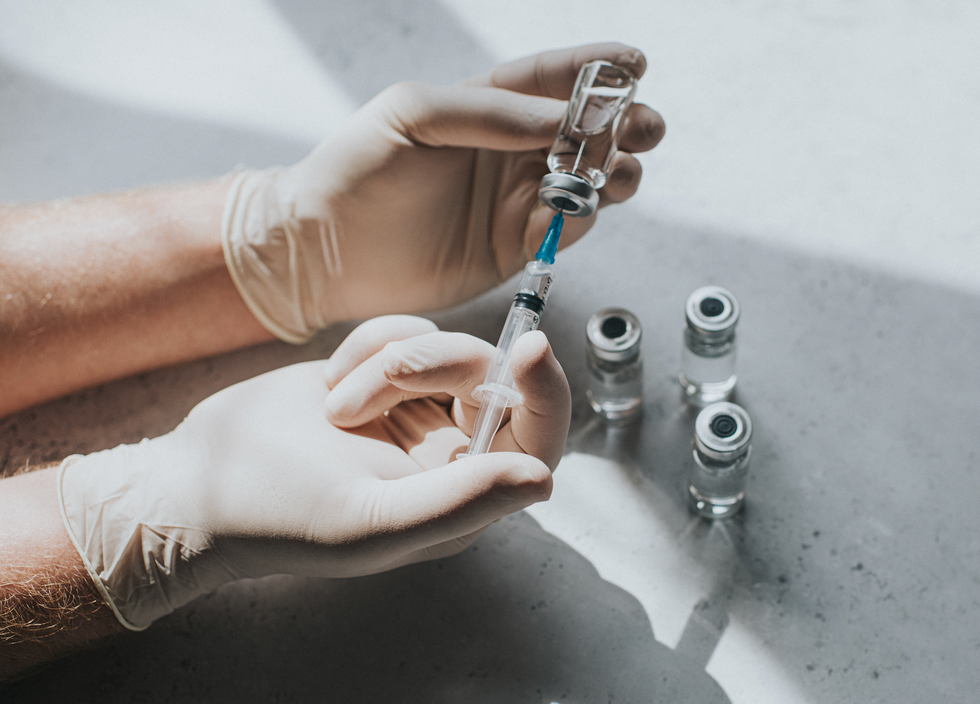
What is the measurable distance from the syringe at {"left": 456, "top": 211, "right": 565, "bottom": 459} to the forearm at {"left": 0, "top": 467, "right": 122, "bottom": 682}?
0.59m

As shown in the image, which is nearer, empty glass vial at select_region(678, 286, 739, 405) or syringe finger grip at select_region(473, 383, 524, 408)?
syringe finger grip at select_region(473, 383, 524, 408)

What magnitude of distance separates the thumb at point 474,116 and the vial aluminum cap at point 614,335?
1.04 feet

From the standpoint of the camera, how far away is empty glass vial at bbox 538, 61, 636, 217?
1086 mm

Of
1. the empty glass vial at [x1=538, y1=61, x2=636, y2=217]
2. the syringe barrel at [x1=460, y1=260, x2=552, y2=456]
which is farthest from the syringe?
the empty glass vial at [x1=538, y1=61, x2=636, y2=217]

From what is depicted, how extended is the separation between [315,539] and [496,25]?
142cm

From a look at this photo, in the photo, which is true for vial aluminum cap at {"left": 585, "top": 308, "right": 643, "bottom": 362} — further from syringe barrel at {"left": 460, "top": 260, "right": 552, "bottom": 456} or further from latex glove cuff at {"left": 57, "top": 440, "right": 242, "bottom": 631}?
latex glove cuff at {"left": 57, "top": 440, "right": 242, "bottom": 631}

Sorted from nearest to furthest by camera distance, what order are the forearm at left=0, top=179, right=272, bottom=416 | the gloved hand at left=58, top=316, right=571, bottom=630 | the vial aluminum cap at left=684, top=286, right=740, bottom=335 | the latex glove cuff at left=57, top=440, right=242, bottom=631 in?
the gloved hand at left=58, top=316, right=571, bottom=630
the latex glove cuff at left=57, top=440, right=242, bottom=631
the vial aluminum cap at left=684, top=286, right=740, bottom=335
the forearm at left=0, top=179, right=272, bottom=416

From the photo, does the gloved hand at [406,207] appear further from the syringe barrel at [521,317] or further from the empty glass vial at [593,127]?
the syringe barrel at [521,317]

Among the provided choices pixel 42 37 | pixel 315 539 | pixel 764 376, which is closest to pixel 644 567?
pixel 764 376

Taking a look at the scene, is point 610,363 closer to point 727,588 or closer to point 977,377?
point 727,588

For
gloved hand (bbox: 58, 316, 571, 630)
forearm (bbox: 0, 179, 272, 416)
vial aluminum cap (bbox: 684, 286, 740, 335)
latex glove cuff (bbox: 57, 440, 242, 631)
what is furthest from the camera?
forearm (bbox: 0, 179, 272, 416)

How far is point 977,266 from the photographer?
1.40 m

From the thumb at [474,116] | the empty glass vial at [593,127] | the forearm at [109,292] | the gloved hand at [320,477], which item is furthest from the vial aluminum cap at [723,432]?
the forearm at [109,292]

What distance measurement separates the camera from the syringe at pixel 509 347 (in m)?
0.97
